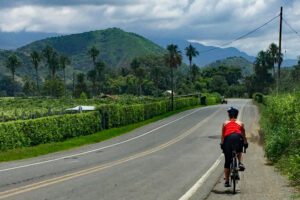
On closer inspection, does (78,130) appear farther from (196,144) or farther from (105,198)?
(105,198)

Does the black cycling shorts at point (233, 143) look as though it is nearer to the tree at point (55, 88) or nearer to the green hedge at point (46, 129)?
the green hedge at point (46, 129)

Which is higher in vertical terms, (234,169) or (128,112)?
(234,169)

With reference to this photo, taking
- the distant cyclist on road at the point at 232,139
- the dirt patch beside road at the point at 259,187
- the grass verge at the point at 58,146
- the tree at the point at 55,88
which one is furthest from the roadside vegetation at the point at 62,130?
the tree at the point at 55,88

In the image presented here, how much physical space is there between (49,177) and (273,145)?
9030mm

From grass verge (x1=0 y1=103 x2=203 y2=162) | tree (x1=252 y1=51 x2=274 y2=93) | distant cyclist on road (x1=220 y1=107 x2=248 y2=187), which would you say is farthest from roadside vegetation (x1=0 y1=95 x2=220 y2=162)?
tree (x1=252 y1=51 x2=274 y2=93)

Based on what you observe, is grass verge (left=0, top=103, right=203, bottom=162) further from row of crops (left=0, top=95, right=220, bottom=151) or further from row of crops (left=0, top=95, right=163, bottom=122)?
row of crops (left=0, top=95, right=163, bottom=122)

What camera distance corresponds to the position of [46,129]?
32188 millimetres

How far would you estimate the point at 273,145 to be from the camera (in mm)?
20734

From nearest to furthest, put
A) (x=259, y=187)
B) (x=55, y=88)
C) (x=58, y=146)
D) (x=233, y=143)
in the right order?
(x=233, y=143) → (x=259, y=187) → (x=58, y=146) → (x=55, y=88)

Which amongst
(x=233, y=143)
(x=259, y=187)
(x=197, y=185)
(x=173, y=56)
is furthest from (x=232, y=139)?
(x=173, y=56)

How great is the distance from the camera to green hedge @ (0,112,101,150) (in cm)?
2764

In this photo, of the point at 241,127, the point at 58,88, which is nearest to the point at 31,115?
the point at 241,127

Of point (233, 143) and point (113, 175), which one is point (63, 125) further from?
point (233, 143)

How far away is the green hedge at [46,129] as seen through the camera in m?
27.6
